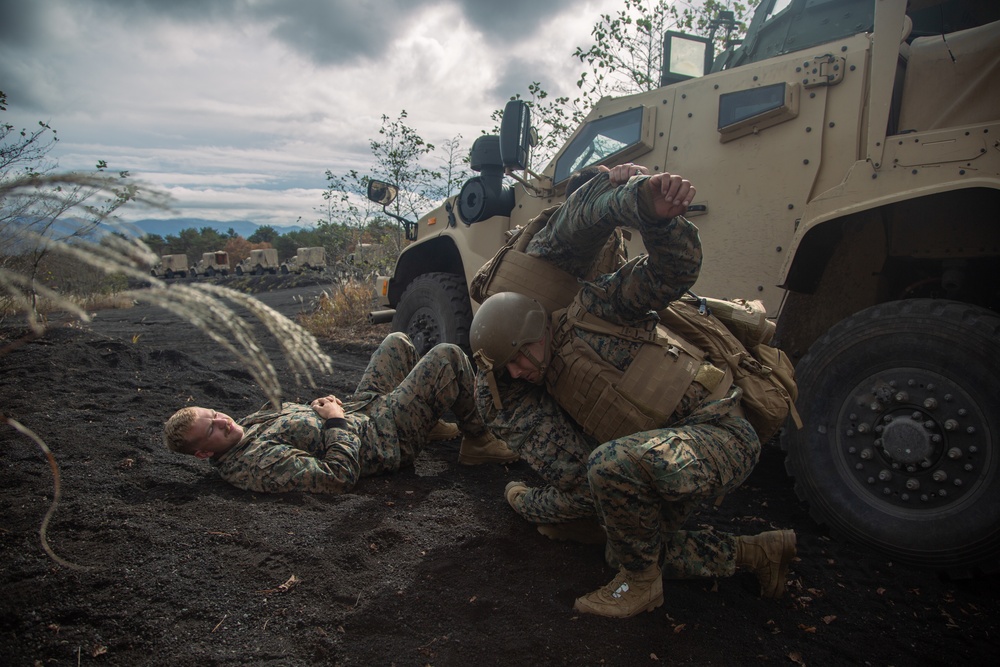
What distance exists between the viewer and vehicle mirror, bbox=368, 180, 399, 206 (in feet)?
17.5

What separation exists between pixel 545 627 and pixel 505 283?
134cm

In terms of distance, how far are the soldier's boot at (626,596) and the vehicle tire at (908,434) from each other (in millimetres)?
1044

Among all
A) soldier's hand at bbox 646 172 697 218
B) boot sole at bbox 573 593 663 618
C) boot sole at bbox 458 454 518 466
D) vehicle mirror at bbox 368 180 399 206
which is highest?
vehicle mirror at bbox 368 180 399 206

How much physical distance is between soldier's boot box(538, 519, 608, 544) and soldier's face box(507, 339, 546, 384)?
66cm

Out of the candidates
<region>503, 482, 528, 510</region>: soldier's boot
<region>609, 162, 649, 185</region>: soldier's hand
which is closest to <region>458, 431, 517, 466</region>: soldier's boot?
<region>503, 482, 528, 510</region>: soldier's boot

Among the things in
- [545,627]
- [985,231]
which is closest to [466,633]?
[545,627]

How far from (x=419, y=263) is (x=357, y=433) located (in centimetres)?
256

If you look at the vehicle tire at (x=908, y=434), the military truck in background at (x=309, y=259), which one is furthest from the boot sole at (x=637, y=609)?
the military truck in background at (x=309, y=259)

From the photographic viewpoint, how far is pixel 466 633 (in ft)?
7.07

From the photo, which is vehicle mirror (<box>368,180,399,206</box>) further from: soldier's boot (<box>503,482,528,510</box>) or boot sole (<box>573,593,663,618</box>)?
boot sole (<box>573,593,663,618</box>)

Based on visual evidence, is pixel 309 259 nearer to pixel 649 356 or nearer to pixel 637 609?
pixel 649 356

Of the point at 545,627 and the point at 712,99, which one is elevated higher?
the point at 712,99

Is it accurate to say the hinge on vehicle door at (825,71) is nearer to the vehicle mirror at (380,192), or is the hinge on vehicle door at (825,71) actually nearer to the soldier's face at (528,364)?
the soldier's face at (528,364)

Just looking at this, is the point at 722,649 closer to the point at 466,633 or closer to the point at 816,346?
the point at 466,633
